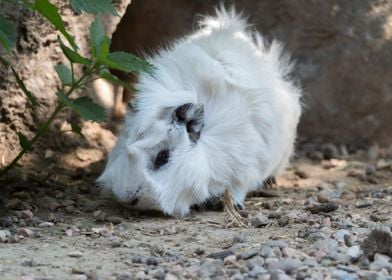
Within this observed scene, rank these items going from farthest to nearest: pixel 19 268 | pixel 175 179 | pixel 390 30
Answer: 1. pixel 390 30
2. pixel 175 179
3. pixel 19 268

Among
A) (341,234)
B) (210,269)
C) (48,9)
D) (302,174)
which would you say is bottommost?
(210,269)

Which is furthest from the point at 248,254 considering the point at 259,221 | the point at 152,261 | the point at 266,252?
the point at 259,221

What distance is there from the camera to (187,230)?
301 centimetres

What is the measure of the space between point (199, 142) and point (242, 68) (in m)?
0.52

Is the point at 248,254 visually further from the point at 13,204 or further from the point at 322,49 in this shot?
the point at 322,49

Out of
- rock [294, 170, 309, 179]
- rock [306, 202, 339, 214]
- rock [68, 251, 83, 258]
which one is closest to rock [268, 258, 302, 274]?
rock [68, 251, 83, 258]

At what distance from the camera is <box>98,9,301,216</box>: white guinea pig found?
3.22m

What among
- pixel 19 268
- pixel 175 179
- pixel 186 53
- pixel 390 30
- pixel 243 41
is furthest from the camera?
pixel 390 30

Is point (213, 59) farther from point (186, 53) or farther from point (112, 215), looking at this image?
point (112, 215)

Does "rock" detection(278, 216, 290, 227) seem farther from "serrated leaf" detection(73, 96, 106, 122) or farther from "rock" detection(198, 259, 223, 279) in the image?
"serrated leaf" detection(73, 96, 106, 122)

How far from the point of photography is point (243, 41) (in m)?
3.87

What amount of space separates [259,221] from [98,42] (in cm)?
96

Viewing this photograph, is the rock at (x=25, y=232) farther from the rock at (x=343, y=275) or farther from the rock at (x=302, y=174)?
the rock at (x=302, y=174)

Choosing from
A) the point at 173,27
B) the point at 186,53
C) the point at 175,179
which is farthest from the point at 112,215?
the point at 173,27
